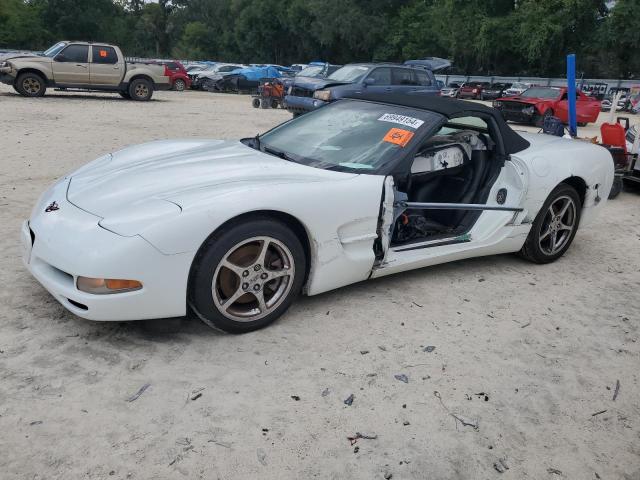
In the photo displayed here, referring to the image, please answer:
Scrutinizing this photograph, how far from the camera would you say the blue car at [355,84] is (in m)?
13.3

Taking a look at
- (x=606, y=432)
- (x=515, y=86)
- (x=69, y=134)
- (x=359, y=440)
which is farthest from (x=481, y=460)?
(x=515, y=86)

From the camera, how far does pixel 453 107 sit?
3824mm

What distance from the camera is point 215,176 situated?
3.10m

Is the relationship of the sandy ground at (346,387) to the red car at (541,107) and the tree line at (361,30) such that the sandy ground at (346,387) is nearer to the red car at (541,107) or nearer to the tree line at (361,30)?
the red car at (541,107)

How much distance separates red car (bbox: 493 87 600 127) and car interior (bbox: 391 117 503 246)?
12285mm

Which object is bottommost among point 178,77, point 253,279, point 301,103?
point 253,279

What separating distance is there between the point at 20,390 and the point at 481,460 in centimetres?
205

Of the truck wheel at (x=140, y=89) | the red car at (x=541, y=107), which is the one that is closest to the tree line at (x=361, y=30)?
the red car at (x=541, y=107)

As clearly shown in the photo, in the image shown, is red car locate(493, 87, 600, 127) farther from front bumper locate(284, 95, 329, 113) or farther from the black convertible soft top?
the black convertible soft top

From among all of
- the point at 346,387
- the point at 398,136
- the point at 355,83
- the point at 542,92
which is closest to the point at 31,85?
the point at 355,83

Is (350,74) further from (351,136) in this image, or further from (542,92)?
(351,136)

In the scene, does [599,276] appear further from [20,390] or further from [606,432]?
[20,390]

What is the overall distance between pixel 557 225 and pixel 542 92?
13.8m

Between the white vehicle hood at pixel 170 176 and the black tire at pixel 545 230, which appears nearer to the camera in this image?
the white vehicle hood at pixel 170 176
